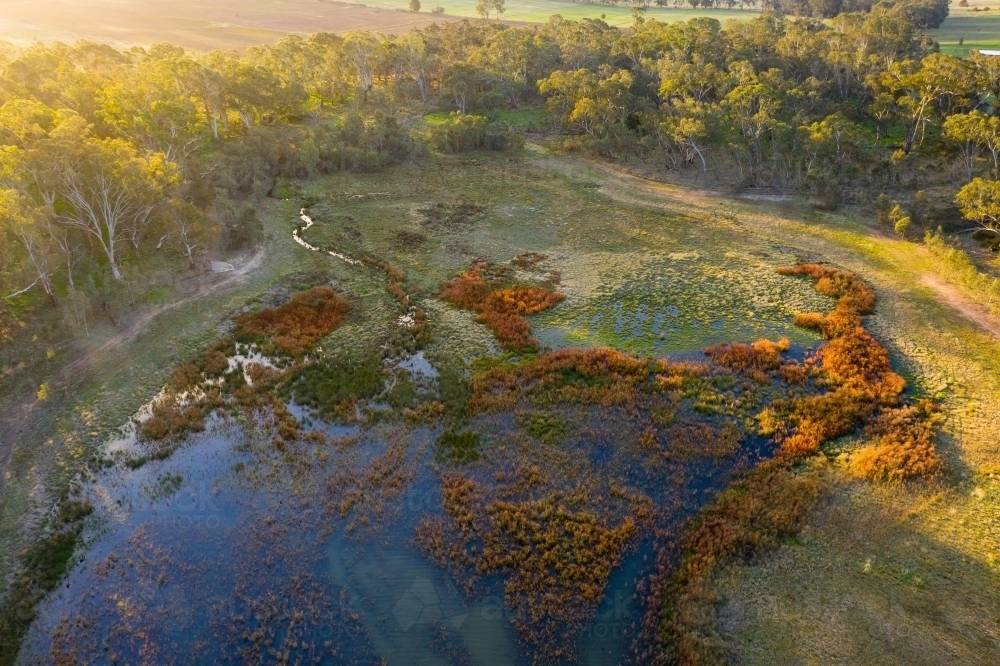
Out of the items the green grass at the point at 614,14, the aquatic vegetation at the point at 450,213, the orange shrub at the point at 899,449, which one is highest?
the green grass at the point at 614,14

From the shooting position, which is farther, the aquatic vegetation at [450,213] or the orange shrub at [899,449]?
the aquatic vegetation at [450,213]

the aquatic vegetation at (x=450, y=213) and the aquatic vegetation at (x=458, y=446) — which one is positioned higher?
the aquatic vegetation at (x=450, y=213)

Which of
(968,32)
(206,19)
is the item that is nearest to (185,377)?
(968,32)

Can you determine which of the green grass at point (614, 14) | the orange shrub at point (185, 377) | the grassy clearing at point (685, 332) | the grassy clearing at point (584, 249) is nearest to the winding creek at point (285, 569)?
the grassy clearing at point (685, 332)

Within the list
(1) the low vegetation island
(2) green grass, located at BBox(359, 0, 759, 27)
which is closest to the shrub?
(1) the low vegetation island

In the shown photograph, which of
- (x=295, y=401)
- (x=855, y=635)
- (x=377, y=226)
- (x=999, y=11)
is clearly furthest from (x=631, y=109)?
(x=999, y=11)

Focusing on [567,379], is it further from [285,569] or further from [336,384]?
[285,569]

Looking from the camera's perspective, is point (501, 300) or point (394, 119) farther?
point (394, 119)

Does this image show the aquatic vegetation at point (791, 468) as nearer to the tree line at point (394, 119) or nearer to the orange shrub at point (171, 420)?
the tree line at point (394, 119)
